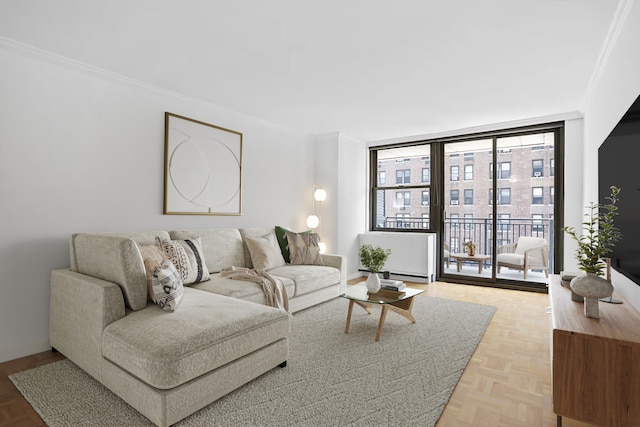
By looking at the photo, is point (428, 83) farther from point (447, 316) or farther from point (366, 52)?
point (447, 316)

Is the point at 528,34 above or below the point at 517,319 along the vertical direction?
above

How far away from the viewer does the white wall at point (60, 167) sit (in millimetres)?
2559

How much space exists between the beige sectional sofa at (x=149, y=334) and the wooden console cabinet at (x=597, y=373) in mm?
1594

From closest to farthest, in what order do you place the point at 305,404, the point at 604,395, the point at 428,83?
the point at 604,395 → the point at 305,404 → the point at 428,83

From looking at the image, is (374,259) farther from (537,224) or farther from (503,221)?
(537,224)

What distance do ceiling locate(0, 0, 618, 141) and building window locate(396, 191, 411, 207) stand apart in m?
2.12

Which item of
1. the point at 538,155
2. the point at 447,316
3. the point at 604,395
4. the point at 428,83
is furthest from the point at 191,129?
the point at 538,155

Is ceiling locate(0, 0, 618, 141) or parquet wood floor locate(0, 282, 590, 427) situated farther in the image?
ceiling locate(0, 0, 618, 141)

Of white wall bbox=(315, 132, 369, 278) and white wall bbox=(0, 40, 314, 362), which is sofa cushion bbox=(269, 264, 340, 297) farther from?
white wall bbox=(315, 132, 369, 278)

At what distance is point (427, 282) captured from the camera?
17.6 feet

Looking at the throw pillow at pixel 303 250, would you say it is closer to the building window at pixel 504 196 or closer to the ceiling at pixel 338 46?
the ceiling at pixel 338 46

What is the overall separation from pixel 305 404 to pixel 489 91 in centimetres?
343

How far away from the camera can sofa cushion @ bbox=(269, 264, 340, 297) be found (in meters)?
3.60

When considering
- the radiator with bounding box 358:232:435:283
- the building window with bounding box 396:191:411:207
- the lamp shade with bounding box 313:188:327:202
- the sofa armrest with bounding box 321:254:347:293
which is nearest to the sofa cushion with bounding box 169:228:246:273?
the sofa armrest with bounding box 321:254:347:293
